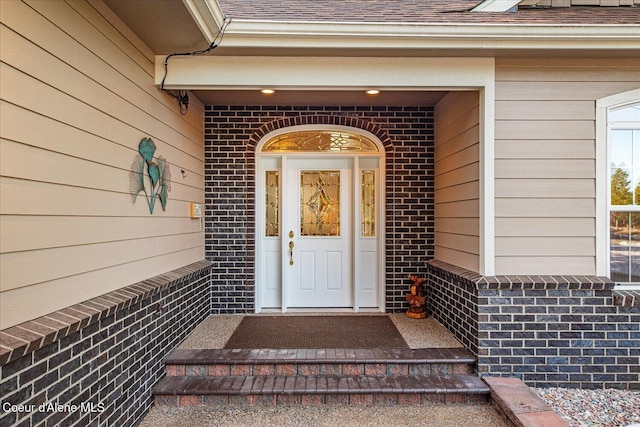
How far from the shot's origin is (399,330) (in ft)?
11.5

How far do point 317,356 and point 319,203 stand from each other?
1968mm

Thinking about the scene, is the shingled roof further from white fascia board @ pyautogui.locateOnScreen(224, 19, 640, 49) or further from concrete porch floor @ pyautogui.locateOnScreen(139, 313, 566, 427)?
concrete porch floor @ pyautogui.locateOnScreen(139, 313, 566, 427)

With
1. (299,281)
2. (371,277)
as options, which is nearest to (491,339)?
(371,277)

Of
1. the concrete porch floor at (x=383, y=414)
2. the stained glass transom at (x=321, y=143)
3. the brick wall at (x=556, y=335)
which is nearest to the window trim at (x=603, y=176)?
the brick wall at (x=556, y=335)

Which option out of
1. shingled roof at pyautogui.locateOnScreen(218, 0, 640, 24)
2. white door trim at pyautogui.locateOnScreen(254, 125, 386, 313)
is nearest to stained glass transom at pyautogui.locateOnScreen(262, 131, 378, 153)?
white door trim at pyautogui.locateOnScreen(254, 125, 386, 313)

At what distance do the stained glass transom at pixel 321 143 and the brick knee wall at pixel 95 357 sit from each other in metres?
1.93

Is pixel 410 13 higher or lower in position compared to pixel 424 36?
higher

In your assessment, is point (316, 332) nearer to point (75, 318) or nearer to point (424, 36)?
point (75, 318)

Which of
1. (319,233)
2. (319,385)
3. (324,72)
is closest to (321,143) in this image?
(319,233)

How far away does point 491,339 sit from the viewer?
282 centimetres

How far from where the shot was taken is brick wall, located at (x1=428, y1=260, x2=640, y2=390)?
2.80 meters

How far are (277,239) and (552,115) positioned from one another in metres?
3.03

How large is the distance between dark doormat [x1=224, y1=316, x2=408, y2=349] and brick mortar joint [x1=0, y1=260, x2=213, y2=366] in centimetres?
96

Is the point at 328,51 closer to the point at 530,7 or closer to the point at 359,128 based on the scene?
the point at 359,128
